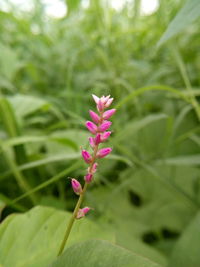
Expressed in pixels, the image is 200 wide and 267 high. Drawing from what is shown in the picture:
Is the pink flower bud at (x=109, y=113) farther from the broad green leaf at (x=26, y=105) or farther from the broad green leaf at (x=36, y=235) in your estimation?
the broad green leaf at (x=26, y=105)

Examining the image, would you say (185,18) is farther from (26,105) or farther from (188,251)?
(26,105)

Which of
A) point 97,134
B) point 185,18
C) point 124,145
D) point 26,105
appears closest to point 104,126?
point 97,134

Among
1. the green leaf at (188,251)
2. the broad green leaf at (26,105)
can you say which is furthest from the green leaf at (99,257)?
the broad green leaf at (26,105)

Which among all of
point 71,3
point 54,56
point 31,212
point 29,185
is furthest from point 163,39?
point 54,56

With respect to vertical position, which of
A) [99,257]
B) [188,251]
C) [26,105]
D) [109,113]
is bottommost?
[188,251]

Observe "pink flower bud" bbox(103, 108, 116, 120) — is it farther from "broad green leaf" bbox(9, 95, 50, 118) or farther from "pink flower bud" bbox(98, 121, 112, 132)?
"broad green leaf" bbox(9, 95, 50, 118)
